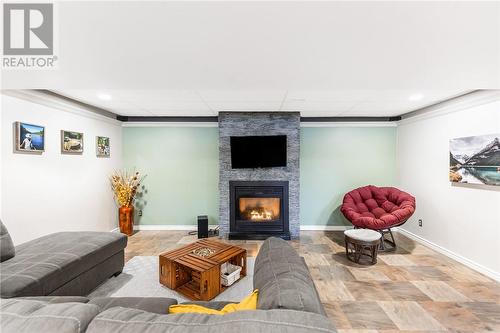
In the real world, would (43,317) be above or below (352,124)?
below

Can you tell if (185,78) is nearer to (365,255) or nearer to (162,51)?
(162,51)

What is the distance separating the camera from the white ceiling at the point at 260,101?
3.21 meters

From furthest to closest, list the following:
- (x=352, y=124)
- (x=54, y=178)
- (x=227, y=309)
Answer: (x=352, y=124), (x=54, y=178), (x=227, y=309)

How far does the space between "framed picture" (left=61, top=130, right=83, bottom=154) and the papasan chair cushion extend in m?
4.56

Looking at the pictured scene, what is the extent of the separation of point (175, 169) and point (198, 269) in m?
3.10

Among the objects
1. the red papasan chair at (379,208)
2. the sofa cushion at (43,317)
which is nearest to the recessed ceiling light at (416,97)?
the red papasan chair at (379,208)

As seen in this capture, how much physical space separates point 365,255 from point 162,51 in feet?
12.6

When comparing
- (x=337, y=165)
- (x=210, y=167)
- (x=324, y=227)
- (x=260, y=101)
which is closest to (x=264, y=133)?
(x=260, y=101)

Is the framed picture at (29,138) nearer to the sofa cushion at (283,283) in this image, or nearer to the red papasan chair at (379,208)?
the sofa cushion at (283,283)

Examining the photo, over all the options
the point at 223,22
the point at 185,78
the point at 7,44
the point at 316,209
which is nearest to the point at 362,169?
the point at 316,209

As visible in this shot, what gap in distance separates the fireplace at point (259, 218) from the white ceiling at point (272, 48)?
1.93 m

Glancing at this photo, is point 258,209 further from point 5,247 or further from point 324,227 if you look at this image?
point 5,247

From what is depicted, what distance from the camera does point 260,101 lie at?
12.1 ft

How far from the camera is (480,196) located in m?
3.17
